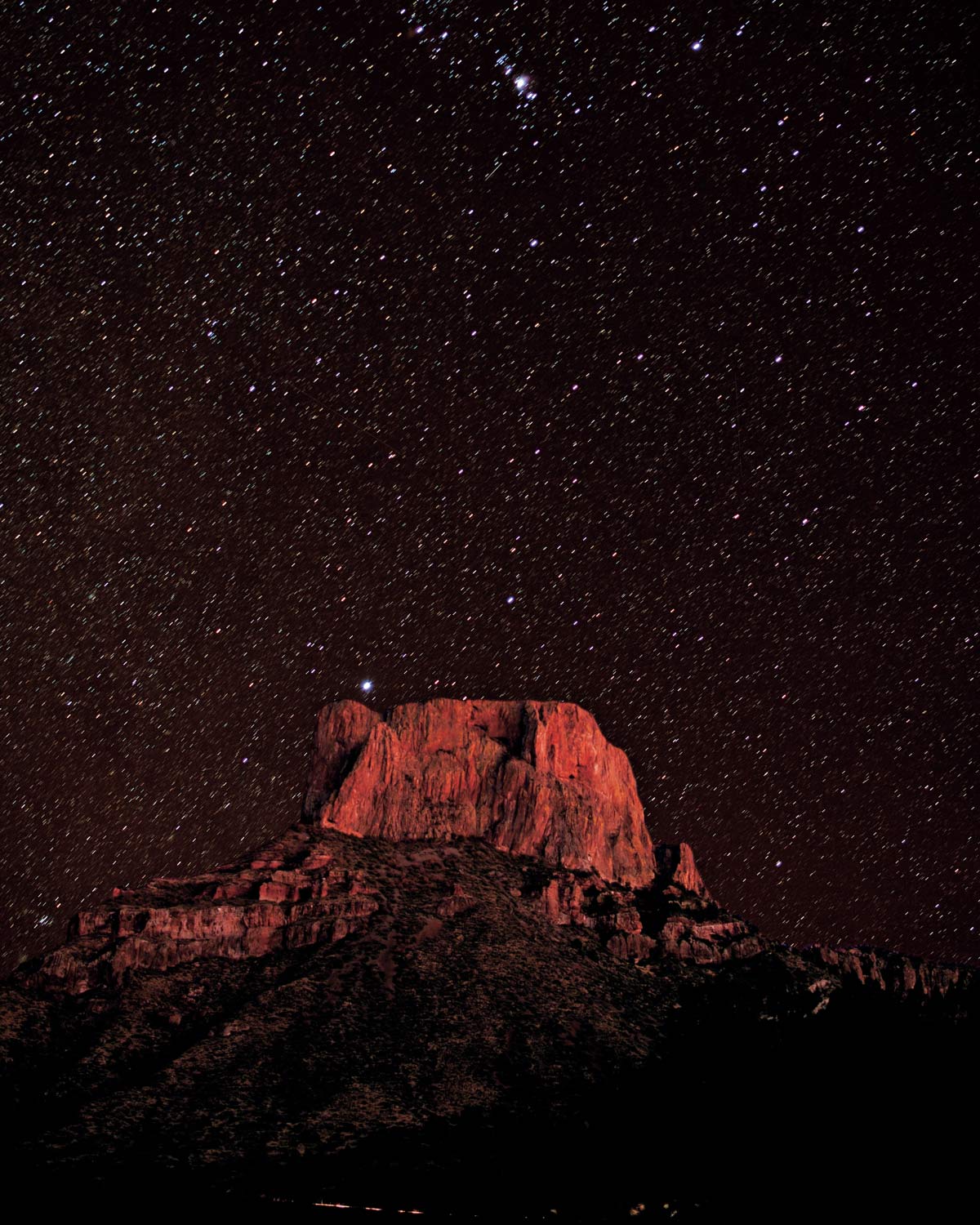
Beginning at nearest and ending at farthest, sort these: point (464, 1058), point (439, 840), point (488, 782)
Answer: point (464, 1058)
point (439, 840)
point (488, 782)

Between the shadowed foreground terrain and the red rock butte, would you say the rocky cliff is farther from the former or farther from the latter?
the shadowed foreground terrain

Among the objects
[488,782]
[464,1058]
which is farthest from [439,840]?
[464,1058]

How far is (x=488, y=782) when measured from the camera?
302 ft

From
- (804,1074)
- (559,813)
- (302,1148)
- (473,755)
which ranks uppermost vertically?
(473,755)

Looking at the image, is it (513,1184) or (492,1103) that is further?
(492,1103)

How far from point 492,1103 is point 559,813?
44.6m

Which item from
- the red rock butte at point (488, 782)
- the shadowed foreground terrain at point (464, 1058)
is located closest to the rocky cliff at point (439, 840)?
the red rock butte at point (488, 782)

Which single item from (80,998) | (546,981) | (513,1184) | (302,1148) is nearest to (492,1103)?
(513,1184)

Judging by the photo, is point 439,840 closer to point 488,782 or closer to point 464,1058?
point 488,782

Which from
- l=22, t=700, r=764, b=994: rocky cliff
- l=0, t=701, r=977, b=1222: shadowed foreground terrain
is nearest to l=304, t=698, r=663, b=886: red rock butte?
l=22, t=700, r=764, b=994: rocky cliff

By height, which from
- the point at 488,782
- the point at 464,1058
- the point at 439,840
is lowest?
the point at 464,1058

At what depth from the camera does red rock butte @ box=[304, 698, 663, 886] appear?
286 ft

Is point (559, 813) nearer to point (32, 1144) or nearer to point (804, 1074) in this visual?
point (804, 1074)

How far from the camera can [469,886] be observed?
248 ft
